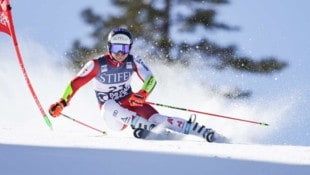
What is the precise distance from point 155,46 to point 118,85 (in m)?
8.76

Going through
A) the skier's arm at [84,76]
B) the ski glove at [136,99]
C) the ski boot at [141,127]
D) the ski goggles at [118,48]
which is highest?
the ski goggles at [118,48]

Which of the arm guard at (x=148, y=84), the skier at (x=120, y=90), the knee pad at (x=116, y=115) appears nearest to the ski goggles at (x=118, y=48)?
the skier at (x=120, y=90)

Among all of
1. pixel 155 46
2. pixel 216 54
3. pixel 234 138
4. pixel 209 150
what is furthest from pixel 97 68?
pixel 216 54

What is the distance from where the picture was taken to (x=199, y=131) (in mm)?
6465

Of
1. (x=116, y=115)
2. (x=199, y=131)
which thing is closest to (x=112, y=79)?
(x=116, y=115)

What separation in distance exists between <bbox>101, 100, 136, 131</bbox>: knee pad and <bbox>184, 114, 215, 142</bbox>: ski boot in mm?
716

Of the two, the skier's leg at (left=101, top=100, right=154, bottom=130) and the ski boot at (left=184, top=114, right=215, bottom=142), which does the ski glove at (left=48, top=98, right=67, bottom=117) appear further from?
the ski boot at (left=184, top=114, right=215, bottom=142)

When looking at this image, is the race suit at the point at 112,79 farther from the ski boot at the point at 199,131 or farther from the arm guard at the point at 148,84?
the ski boot at the point at 199,131

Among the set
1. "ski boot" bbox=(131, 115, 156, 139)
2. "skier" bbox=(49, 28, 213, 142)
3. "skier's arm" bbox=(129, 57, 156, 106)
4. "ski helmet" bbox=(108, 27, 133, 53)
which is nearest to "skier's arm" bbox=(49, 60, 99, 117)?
"skier" bbox=(49, 28, 213, 142)

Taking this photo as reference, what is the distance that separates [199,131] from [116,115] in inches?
43.1

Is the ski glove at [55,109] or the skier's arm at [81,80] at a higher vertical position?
the skier's arm at [81,80]

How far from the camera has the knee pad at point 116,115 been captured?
6816 mm

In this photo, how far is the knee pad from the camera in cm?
682

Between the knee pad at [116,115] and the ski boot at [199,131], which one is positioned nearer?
the ski boot at [199,131]
